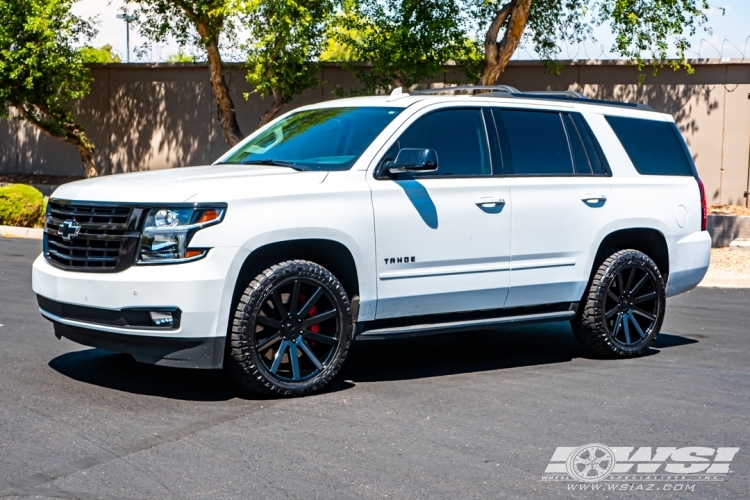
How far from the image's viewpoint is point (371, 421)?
20.2ft

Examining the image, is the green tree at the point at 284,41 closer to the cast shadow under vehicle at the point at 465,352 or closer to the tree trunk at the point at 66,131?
the tree trunk at the point at 66,131

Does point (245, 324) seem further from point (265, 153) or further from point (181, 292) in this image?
point (265, 153)

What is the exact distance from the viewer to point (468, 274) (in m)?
7.36

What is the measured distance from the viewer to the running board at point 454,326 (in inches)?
278

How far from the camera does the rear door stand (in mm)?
7656

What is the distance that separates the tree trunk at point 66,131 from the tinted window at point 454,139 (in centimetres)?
1788

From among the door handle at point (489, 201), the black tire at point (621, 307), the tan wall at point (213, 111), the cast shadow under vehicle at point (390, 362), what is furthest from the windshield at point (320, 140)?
the tan wall at point (213, 111)

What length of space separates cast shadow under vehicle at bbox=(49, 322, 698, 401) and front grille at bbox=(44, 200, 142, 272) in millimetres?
896

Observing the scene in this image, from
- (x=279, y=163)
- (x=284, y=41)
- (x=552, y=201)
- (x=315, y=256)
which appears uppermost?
(x=284, y=41)

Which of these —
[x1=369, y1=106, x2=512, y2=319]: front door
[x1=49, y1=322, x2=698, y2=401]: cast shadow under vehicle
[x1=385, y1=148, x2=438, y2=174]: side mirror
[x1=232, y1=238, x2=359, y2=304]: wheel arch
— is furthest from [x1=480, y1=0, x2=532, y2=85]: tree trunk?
[x1=232, y1=238, x2=359, y2=304]: wheel arch

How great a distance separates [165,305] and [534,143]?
3.28m

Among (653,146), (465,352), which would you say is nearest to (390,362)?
(465,352)

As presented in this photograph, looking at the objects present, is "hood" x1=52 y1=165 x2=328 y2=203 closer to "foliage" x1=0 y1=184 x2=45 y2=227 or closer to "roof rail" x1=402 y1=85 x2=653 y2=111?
"roof rail" x1=402 y1=85 x2=653 y2=111

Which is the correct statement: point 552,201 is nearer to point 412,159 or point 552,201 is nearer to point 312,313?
point 412,159
